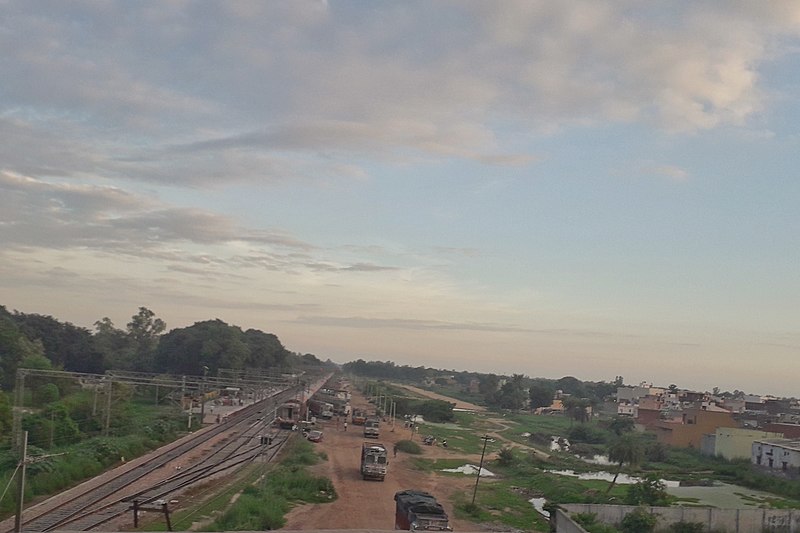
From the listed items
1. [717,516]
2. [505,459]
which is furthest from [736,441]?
[717,516]

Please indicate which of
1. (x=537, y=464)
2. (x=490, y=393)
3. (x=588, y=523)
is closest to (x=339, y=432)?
(x=537, y=464)

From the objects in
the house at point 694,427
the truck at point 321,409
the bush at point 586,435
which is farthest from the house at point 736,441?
the truck at point 321,409

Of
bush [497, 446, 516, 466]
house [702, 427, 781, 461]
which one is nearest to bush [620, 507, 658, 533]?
bush [497, 446, 516, 466]

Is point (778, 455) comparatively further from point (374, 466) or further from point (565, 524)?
point (565, 524)

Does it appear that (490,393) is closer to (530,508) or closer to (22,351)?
(22,351)

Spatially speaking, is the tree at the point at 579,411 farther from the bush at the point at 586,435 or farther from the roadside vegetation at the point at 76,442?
the roadside vegetation at the point at 76,442

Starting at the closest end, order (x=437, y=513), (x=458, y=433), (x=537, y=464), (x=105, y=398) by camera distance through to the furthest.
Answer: (x=437, y=513), (x=105, y=398), (x=537, y=464), (x=458, y=433)
